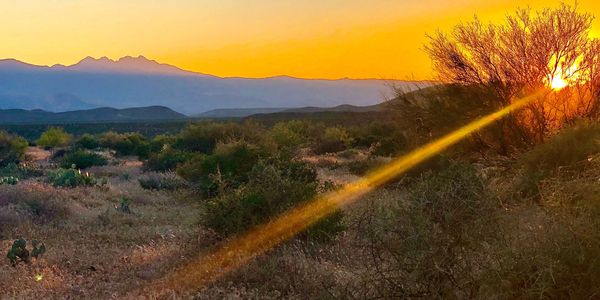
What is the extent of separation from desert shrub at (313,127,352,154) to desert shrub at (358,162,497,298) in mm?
28435

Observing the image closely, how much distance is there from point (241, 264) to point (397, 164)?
458 inches

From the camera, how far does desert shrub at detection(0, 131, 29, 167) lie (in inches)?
1246

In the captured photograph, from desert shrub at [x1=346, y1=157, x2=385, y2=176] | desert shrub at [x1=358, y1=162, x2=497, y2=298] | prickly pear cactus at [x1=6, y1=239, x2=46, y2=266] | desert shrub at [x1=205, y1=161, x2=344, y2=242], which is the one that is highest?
desert shrub at [x1=358, y1=162, x2=497, y2=298]

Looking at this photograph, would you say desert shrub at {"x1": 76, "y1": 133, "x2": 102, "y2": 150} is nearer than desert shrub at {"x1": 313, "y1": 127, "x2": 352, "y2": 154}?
No

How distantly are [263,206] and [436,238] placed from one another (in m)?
5.08

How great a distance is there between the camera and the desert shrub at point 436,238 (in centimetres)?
420

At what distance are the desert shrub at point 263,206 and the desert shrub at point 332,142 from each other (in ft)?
77.4

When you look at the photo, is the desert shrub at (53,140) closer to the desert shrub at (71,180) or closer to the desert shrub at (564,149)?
the desert shrub at (71,180)

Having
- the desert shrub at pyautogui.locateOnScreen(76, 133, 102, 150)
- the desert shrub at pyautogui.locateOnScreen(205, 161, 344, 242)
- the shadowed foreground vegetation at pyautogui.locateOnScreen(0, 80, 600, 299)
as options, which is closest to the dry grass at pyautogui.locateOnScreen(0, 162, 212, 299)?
the shadowed foreground vegetation at pyautogui.locateOnScreen(0, 80, 600, 299)

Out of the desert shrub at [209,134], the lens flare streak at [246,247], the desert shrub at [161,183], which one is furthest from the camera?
the desert shrub at [209,134]

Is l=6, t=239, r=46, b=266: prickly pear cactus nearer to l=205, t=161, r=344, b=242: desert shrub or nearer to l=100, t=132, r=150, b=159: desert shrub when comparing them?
l=205, t=161, r=344, b=242: desert shrub

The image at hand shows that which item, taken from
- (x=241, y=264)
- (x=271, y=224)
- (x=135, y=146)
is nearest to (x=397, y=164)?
(x=271, y=224)

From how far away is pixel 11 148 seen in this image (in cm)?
3481

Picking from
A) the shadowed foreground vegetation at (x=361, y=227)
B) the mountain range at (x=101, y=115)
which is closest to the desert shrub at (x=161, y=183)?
the shadowed foreground vegetation at (x=361, y=227)
